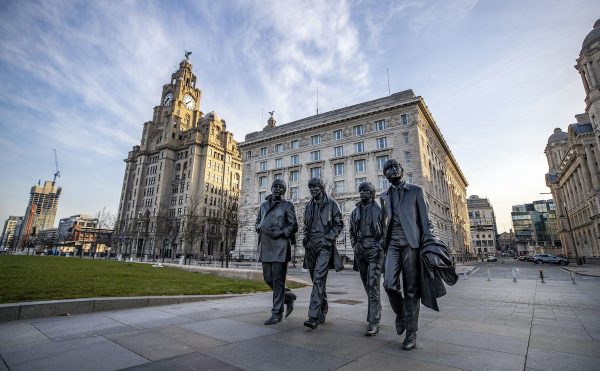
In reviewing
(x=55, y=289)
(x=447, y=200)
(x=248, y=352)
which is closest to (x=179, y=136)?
(x=447, y=200)

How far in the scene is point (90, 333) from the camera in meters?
4.30

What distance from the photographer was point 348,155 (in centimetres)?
4688

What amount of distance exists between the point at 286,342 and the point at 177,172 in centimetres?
8702

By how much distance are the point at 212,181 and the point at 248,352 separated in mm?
82877

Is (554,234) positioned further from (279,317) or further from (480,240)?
(279,317)

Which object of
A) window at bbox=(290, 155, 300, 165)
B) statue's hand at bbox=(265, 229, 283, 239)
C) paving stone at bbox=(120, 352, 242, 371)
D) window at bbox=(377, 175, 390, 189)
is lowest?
paving stone at bbox=(120, 352, 242, 371)

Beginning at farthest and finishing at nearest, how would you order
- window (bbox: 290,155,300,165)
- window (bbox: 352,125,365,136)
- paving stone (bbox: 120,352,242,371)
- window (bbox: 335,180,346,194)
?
window (bbox: 290,155,300,165)
window (bbox: 352,125,365,136)
window (bbox: 335,180,346,194)
paving stone (bbox: 120,352,242,371)

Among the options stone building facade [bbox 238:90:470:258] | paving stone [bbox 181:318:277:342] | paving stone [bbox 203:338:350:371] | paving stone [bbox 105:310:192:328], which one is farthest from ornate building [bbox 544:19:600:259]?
paving stone [bbox 105:310:192:328]

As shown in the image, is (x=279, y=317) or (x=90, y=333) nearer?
(x=90, y=333)

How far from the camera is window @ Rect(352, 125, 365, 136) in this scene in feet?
156

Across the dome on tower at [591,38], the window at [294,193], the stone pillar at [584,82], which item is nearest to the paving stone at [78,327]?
the window at [294,193]

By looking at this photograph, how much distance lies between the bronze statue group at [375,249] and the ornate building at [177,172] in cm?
6907

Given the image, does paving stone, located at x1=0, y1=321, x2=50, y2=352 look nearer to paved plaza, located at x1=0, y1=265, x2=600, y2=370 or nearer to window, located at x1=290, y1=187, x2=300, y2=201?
paved plaza, located at x1=0, y1=265, x2=600, y2=370

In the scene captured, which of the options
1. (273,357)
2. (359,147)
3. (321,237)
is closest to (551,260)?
(359,147)
